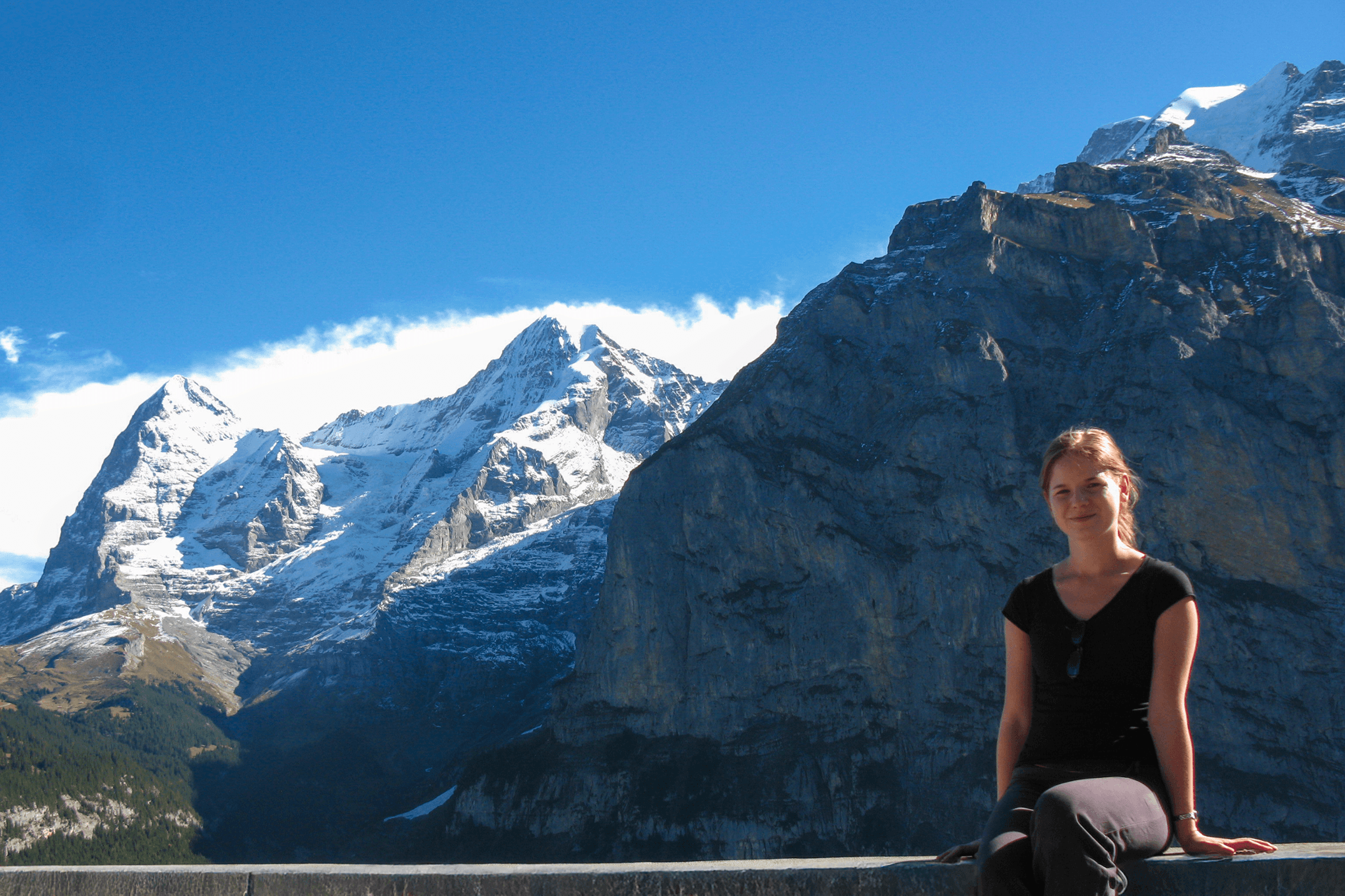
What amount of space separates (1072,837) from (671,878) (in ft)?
7.33

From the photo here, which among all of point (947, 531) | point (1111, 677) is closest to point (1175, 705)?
point (1111, 677)

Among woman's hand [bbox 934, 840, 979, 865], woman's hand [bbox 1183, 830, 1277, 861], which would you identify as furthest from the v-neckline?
woman's hand [bbox 934, 840, 979, 865]

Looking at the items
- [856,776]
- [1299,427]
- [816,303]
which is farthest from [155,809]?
[1299,427]

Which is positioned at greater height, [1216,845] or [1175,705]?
[1175,705]

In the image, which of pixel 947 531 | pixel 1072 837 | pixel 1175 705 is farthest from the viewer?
pixel 947 531

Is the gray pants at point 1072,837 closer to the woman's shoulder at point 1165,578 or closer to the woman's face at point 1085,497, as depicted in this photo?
the woman's shoulder at point 1165,578

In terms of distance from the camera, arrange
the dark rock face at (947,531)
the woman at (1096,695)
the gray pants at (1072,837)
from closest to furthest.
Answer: the gray pants at (1072,837), the woman at (1096,695), the dark rock face at (947,531)

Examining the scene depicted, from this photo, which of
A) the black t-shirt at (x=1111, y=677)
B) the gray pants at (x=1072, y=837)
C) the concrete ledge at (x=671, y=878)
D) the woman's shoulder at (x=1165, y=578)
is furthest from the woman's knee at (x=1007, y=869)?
the woman's shoulder at (x=1165, y=578)

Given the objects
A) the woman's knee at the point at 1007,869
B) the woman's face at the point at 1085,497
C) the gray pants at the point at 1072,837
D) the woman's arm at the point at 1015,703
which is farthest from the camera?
the woman's arm at the point at 1015,703

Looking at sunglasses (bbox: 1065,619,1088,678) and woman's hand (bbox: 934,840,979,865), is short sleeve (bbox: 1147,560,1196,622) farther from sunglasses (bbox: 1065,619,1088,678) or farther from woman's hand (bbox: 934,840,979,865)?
woman's hand (bbox: 934,840,979,865)

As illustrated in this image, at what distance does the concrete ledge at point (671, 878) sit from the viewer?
15.3ft

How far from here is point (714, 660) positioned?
11806 cm

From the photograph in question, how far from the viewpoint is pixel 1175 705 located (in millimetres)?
4949

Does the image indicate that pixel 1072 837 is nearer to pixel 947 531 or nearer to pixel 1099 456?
pixel 1099 456
